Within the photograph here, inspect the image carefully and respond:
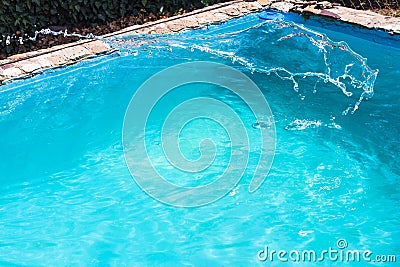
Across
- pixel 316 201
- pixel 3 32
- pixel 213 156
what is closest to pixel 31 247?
pixel 213 156

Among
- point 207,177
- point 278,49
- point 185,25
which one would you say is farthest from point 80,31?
point 207,177

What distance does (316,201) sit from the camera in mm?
4078

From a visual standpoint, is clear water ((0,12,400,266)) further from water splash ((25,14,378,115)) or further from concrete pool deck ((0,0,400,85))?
concrete pool deck ((0,0,400,85))

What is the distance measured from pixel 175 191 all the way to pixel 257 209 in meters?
0.70

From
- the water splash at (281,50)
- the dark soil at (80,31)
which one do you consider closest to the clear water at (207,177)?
the water splash at (281,50)

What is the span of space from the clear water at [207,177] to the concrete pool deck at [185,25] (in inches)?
5.2

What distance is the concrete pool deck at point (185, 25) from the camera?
5.73 meters

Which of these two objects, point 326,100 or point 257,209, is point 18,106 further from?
point 326,100

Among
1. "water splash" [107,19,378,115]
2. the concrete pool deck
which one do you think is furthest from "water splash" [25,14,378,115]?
the concrete pool deck

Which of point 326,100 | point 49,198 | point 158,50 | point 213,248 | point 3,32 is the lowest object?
point 213,248

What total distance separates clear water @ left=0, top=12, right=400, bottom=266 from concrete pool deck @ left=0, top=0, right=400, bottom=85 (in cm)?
13

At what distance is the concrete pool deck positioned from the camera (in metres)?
5.73

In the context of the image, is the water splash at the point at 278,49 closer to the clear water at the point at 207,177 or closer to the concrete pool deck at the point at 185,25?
the clear water at the point at 207,177

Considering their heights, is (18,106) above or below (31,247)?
above
